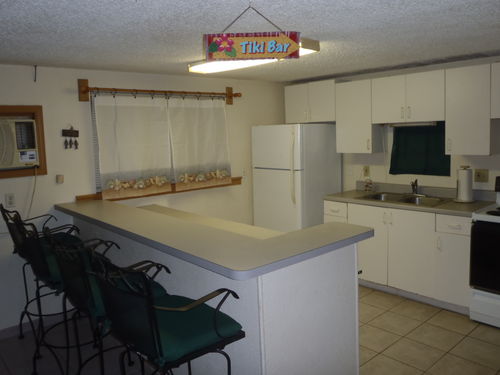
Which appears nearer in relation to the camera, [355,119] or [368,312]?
[368,312]

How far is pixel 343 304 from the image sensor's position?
8.23ft

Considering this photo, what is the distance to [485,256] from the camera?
3.49m

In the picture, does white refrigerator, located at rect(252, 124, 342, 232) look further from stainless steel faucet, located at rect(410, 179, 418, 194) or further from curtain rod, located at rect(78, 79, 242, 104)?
stainless steel faucet, located at rect(410, 179, 418, 194)

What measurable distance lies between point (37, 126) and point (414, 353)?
3.47 meters

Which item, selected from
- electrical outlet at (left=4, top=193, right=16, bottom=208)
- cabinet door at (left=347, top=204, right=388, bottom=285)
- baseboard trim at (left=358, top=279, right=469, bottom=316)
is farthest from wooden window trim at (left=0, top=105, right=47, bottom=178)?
baseboard trim at (left=358, top=279, right=469, bottom=316)

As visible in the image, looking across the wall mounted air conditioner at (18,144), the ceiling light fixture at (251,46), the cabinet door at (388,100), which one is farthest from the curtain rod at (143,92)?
the ceiling light fixture at (251,46)

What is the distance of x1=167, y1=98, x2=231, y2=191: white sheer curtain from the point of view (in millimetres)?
4477

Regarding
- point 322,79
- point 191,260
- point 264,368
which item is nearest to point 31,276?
point 191,260

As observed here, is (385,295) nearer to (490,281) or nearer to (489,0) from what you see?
(490,281)

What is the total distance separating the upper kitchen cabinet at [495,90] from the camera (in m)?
3.55

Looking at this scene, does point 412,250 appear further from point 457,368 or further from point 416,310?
point 457,368

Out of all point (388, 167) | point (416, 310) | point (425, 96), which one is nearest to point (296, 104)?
point (388, 167)

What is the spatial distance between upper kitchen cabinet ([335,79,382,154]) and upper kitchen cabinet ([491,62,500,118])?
3.70 feet

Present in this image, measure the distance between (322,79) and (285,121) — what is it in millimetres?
674
